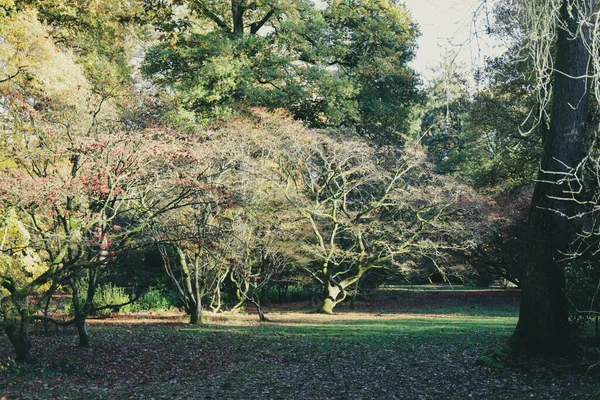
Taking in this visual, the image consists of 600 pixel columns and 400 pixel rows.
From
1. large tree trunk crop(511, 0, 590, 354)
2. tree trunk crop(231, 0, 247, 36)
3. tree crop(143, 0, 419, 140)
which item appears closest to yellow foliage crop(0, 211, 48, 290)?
large tree trunk crop(511, 0, 590, 354)

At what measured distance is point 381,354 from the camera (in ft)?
32.7

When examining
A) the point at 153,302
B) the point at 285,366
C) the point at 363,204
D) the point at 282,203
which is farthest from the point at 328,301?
the point at 285,366

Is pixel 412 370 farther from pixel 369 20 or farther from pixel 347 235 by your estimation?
pixel 369 20

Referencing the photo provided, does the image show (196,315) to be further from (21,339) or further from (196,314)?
(21,339)

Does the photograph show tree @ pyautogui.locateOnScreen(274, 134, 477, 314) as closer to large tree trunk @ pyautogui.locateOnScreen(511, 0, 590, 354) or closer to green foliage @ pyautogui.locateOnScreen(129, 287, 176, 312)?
green foliage @ pyautogui.locateOnScreen(129, 287, 176, 312)

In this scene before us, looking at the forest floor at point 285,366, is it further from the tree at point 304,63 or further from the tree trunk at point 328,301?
the tree at point 304,63

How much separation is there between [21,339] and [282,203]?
11886 millimetres

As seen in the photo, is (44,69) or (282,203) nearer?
(44,69)

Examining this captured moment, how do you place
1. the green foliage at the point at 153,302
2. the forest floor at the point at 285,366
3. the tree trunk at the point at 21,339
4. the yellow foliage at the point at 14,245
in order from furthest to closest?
the green foliage at the point at 153,302 → the tree trunk at the point at 21,339 → the yellow foliage at the point at 14,245 → the forest floor at the point at 285,366

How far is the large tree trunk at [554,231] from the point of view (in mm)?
7770

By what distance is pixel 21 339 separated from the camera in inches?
323

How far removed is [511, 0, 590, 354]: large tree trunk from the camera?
25.5 ft

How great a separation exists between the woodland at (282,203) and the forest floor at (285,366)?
6 cm

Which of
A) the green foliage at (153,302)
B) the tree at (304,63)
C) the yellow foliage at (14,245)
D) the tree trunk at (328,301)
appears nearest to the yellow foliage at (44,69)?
the yellow foliage at (14,245)
